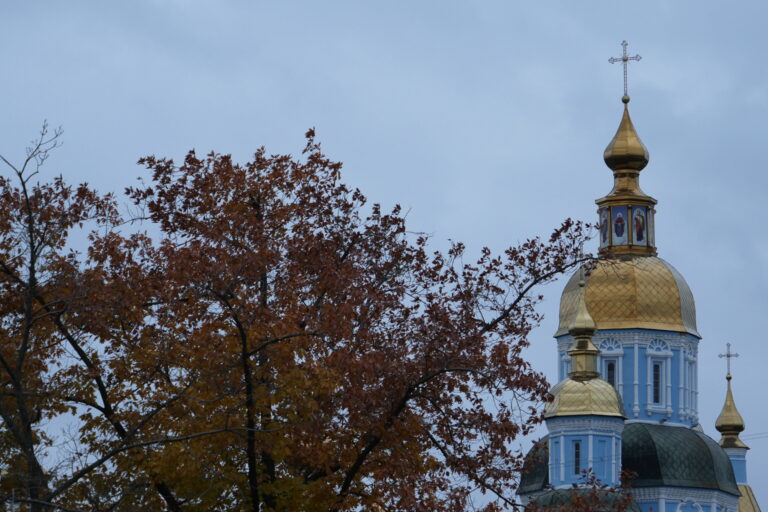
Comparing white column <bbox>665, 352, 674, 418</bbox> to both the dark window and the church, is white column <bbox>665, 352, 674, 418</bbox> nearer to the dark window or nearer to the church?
the church

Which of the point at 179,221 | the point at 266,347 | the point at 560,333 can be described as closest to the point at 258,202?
the point at 179,221

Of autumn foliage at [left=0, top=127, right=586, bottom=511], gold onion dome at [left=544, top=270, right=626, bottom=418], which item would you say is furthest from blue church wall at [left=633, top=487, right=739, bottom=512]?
autumn foliage at [left=0, top=127, right=586, bottom=511]

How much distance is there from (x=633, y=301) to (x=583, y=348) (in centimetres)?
529

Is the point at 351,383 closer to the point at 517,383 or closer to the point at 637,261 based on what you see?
the point at 517,383

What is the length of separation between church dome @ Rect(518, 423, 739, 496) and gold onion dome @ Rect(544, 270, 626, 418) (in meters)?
1.75

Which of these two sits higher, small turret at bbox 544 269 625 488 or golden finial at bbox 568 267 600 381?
golden finial at bbox 568 267 600 381

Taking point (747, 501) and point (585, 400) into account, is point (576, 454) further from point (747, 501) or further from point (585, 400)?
point (747, 501)

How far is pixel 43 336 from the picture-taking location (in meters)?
17.8

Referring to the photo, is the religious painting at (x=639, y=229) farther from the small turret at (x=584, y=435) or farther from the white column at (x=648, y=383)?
the small turret at (x=584, y=435)

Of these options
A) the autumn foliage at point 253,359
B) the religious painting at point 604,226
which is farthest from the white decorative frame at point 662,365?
the autumn foliage at point 253,359

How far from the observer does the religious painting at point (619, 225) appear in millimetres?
66750

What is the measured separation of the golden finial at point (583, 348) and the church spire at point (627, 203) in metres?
5.20

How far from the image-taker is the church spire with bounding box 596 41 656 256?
66.8 metres

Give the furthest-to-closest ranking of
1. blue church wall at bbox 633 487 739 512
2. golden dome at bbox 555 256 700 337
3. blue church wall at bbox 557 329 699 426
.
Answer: golden dome at bbox 555 256 700 337
blue church wall at bbox 557 329 699 426
blue church wall at bbox 633 487 739 512
